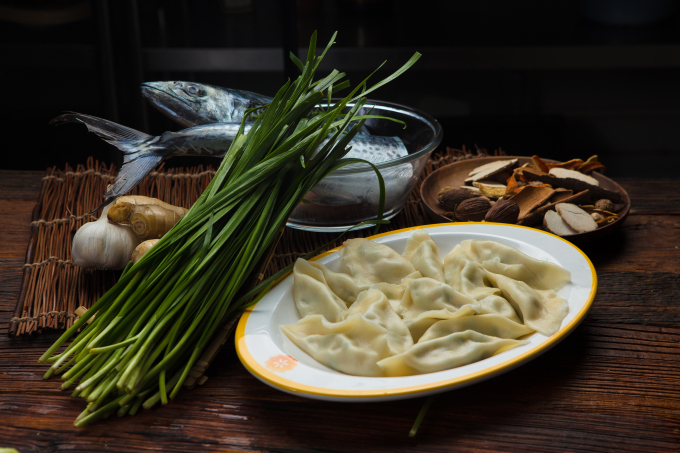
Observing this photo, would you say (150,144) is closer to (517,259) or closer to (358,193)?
(358,193)

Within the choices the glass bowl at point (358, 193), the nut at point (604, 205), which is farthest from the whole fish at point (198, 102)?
the nut at point (604, 205)

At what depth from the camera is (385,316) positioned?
830 mm

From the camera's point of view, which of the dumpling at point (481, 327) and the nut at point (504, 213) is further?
the nut at point (504, 213)

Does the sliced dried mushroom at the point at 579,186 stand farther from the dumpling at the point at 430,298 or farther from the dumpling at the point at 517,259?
the dumpling at the point at 430,298

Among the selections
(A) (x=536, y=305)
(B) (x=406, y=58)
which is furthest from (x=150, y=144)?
(B) (x=406, y=58)

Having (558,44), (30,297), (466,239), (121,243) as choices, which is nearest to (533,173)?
(466,239)

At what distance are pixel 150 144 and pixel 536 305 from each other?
779mm

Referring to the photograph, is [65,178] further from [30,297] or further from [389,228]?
[389,228]

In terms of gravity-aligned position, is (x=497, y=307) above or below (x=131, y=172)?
below

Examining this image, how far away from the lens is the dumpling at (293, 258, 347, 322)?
86 centimetres

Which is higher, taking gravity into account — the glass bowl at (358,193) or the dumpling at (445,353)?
the glass bowl at (358,193)

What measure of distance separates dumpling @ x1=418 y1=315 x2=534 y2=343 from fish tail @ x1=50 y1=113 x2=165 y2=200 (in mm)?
614

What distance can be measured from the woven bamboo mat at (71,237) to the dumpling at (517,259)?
0.99 feet

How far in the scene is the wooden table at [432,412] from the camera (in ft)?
2.34
